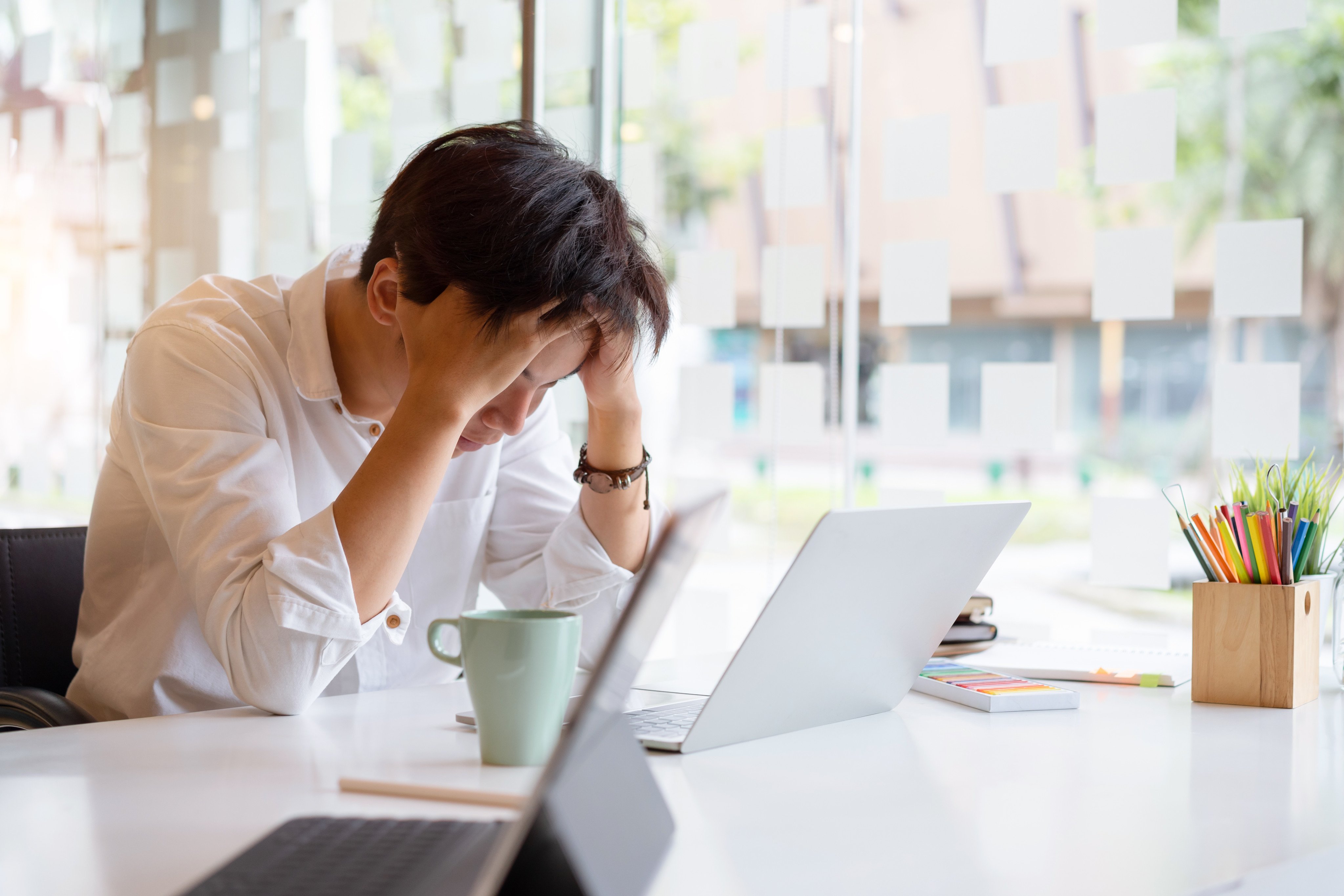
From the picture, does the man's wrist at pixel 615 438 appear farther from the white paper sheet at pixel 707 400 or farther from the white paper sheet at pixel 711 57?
the white paper sheet at pixel 711 57

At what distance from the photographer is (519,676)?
77cm

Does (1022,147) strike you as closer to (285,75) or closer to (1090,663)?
(1090,663)

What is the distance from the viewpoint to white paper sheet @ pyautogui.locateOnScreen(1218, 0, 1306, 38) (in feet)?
5.23

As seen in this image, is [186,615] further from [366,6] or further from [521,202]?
[366,6]

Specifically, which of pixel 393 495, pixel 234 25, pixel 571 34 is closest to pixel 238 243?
pixel 234 25

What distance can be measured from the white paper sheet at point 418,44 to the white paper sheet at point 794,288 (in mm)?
910

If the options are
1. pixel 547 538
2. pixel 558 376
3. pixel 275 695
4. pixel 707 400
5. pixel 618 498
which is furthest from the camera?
pixel 707 400

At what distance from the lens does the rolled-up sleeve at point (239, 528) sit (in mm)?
994

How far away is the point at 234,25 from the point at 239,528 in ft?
7.57

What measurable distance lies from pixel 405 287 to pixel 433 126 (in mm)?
1529

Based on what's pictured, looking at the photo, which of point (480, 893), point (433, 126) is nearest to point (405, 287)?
point (480, 893)

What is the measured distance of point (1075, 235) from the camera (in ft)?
17.3

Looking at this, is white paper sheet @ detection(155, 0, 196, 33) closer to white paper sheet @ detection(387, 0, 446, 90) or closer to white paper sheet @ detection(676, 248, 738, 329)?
white paper sheet @ detection(387, 0, 446, 90)

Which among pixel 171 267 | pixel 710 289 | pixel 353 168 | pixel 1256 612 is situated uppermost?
pixel 353 168
